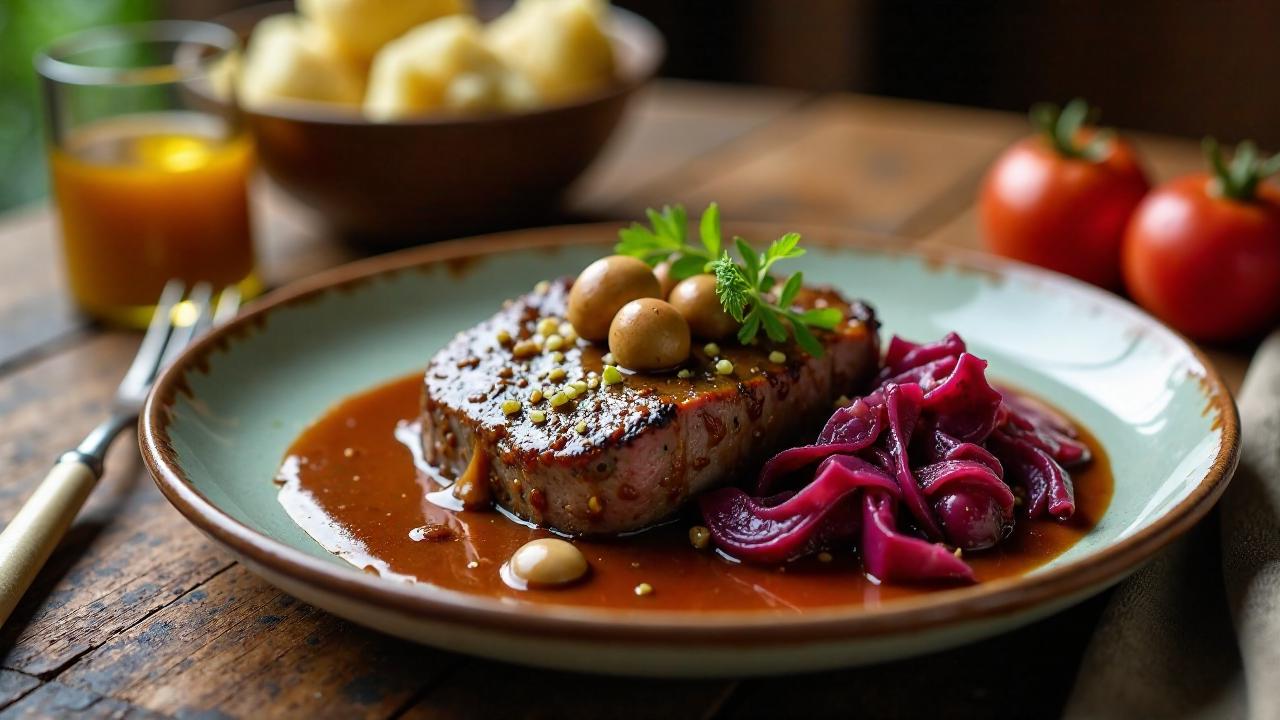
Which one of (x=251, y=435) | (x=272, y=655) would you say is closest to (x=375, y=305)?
(x=251, y=435)

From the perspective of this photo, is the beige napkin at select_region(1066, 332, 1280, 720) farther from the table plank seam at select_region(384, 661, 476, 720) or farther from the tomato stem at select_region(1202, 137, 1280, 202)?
the tomato stem at select_region(1202, 137, 1280, 202)

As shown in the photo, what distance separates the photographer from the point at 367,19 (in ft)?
14.1

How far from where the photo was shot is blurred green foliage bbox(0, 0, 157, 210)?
759 cm

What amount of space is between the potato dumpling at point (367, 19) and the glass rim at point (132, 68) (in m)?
0.34

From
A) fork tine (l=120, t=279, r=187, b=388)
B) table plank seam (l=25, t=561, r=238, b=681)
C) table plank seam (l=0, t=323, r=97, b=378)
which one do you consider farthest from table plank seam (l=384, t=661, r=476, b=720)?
table plank seam (l=0, t=323, r=97, b=378)

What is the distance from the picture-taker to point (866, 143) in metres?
5.48

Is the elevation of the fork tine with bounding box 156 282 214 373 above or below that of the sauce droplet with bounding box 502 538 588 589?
below

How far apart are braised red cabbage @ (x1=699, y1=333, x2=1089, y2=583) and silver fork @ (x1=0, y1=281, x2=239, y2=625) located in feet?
4.19

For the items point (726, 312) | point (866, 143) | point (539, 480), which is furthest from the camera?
point (866, 143)

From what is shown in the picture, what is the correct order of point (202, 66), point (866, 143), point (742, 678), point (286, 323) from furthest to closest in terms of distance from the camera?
1. point (866, 143)
2. point (202, 66)
3. point (286, 323)
4. point (742, 678)

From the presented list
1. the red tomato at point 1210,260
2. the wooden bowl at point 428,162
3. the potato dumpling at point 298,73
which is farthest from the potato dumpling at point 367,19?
the red tomato at point 1210,260

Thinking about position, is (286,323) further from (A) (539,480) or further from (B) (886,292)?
(B) (886,292)

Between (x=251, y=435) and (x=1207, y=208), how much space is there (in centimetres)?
270

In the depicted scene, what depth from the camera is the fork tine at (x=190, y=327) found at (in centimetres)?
346
